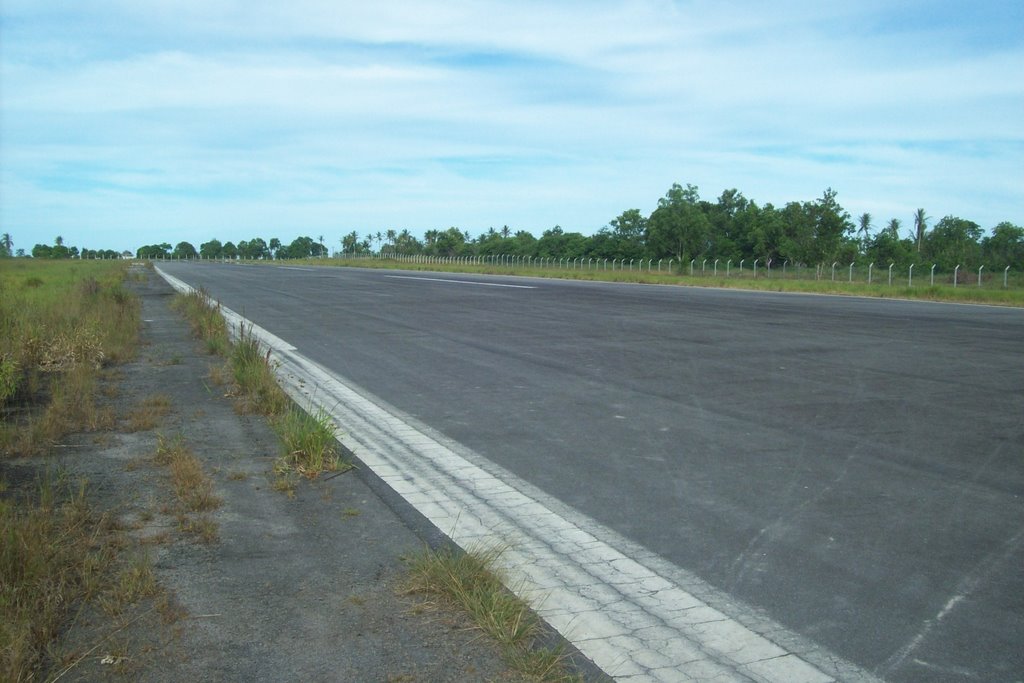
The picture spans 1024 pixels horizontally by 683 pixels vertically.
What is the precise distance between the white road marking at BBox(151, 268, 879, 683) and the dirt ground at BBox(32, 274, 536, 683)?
447 mm

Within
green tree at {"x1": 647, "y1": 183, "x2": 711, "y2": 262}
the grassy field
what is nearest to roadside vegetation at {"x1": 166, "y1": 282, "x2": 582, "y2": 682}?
the grassy field

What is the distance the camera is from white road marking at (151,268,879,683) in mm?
3865

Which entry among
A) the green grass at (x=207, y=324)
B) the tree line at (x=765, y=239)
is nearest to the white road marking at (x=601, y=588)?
the green grass at (x=207, y=324)

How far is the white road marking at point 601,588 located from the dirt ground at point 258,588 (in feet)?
1.47

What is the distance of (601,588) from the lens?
4660mm

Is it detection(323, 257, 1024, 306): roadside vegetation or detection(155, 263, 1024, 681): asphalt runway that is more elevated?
detection(323, 257, 1024, 306): roadside vegetation

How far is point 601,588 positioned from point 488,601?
718 millimetres

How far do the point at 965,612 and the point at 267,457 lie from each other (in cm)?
521

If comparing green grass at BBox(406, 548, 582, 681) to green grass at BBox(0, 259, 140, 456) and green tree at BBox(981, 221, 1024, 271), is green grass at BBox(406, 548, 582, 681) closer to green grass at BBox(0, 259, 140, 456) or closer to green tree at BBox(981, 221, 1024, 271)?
green grass at BBox(0, 259, 140, 456)

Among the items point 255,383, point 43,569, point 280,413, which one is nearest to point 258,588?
point 43,569

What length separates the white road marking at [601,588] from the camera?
3865 millimetres

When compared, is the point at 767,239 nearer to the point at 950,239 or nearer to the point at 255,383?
the point at 950,239

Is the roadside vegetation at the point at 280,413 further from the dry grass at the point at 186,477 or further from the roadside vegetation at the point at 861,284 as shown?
the roadside vegetation at the point at 861,284

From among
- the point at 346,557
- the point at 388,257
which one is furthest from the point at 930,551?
the point at 388,257
